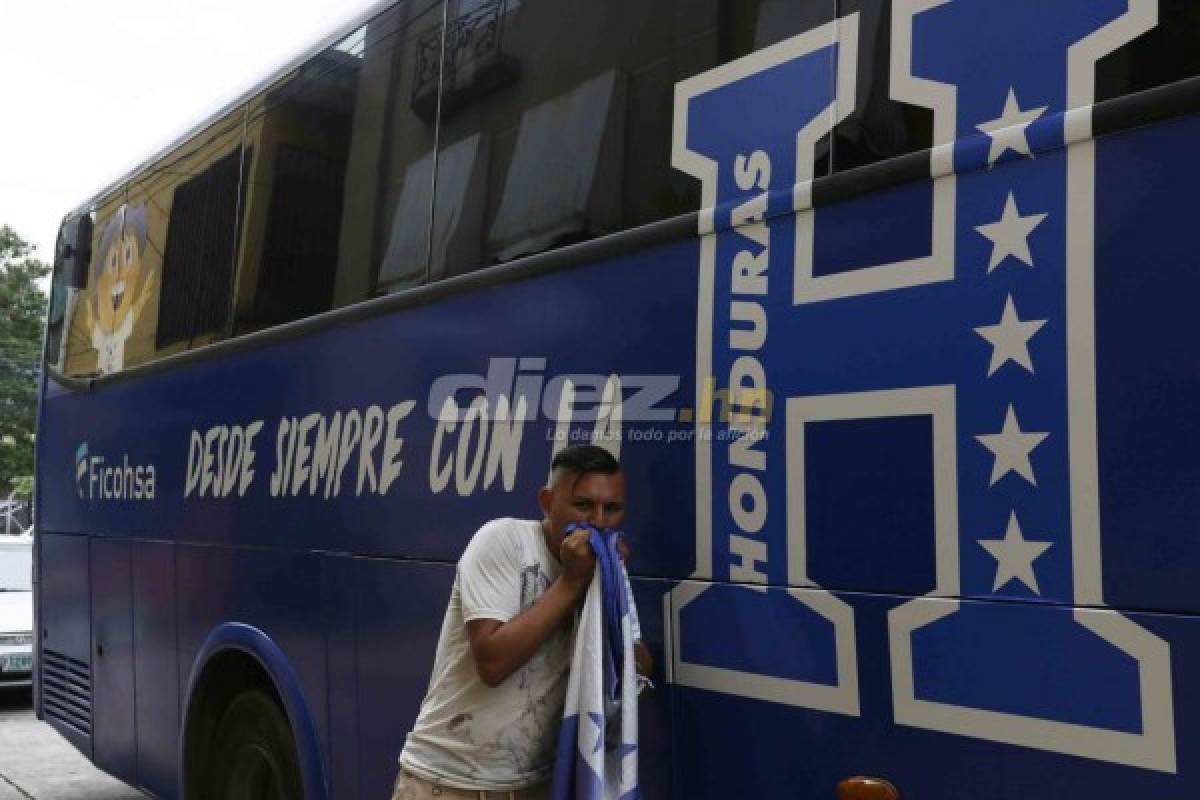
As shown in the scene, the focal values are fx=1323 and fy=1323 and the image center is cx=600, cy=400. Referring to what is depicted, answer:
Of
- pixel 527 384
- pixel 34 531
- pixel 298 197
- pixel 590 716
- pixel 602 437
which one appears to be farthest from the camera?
pixel 34 531

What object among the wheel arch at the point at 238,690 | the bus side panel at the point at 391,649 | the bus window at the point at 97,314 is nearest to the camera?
the bus side panel at the point at 391,649

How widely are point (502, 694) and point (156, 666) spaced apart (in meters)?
3.36

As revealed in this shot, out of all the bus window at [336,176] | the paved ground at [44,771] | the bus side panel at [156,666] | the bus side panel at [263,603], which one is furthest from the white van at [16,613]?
the bus window at [336,176]

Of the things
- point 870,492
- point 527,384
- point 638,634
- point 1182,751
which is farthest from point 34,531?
point 1182,751

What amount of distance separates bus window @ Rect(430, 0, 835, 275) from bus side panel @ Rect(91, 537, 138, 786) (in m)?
3.07

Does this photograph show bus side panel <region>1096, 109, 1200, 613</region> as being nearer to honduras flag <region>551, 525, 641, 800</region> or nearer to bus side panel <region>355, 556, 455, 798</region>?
honduras flag <region>551, 525, 641, 800</region>

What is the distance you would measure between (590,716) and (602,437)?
717 millimetres

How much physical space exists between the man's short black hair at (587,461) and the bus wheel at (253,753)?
2.30 meters

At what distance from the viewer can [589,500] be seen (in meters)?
2.90

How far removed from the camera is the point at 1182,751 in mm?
2002

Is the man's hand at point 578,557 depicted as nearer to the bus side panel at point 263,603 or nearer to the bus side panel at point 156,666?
the bus side panel at point 263,603

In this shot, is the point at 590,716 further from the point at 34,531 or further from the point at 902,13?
the point at 34,531

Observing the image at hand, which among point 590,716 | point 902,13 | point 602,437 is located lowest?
point 590,716

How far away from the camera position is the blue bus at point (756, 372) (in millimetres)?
2141
